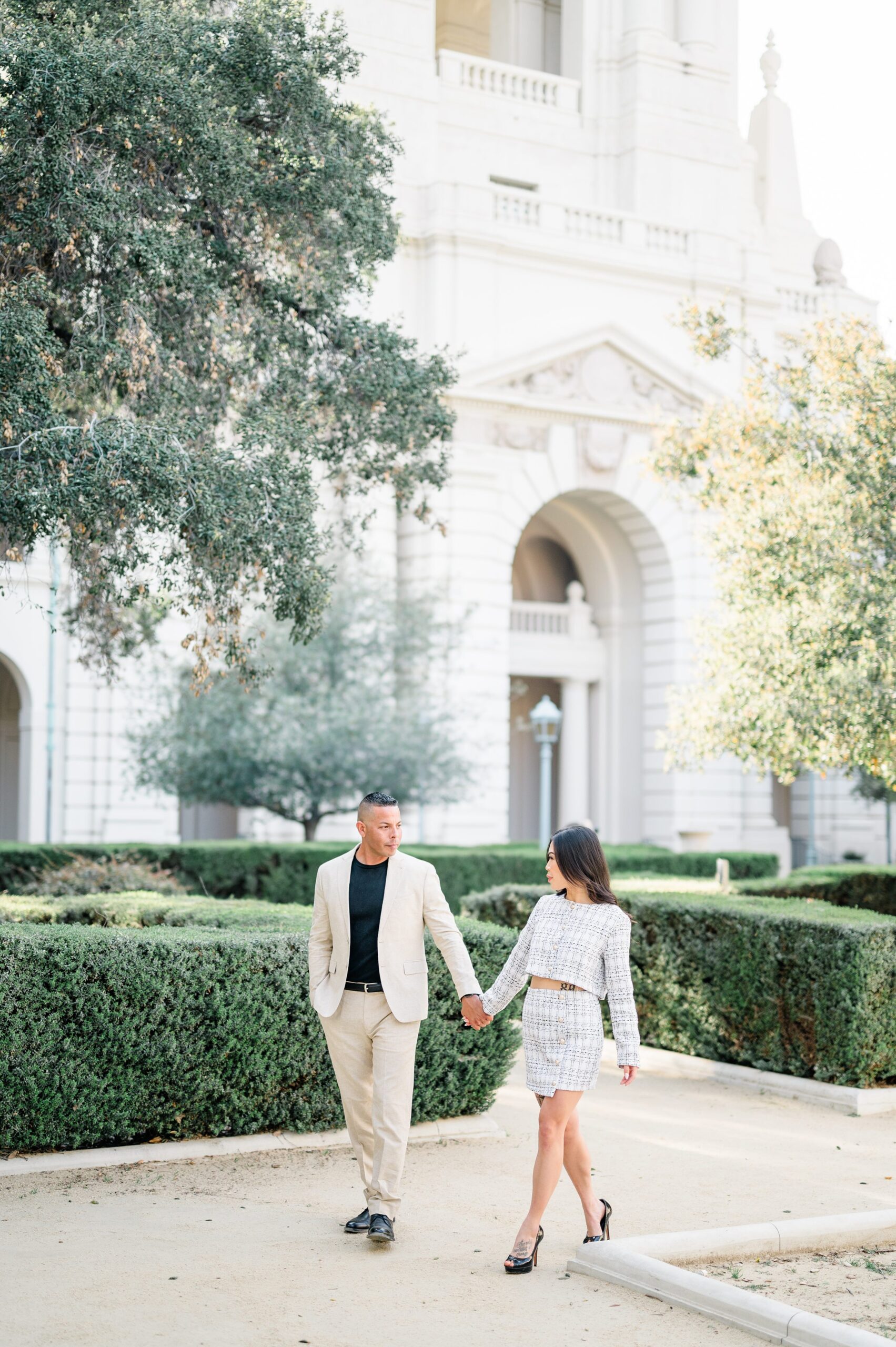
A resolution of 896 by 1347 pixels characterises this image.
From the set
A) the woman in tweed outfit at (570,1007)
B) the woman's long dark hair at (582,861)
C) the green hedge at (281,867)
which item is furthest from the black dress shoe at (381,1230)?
the green hedge at (281,867)

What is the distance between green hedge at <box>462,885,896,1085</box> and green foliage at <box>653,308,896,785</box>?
5.80 feet

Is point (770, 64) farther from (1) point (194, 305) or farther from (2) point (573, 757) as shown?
(1) point (194, 305)

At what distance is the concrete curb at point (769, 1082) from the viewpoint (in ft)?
31.4

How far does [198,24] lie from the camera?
968 centimetres

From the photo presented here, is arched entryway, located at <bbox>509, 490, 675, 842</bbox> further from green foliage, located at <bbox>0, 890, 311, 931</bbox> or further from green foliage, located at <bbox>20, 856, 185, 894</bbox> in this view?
green foliage, located at <bbox>0, 890, 311, 931</bbox>

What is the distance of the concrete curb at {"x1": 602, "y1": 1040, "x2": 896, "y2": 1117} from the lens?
9570 mm

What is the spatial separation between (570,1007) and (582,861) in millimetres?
564

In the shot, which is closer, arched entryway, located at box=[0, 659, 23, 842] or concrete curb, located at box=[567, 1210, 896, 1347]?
Answer: concrete curb, located at box=[567, 1210, 896, 1347]

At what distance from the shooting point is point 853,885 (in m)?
16.9

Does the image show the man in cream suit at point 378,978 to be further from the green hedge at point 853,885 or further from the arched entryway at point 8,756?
the arched entryway at point 8,756

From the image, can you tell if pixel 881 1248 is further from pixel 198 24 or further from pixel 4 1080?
pixel 198 24

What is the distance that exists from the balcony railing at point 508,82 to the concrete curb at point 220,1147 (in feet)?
88.3

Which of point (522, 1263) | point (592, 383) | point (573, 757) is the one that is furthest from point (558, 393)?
point (522, 1263)

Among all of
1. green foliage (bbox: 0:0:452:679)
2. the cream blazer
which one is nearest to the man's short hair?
the cream blazer
